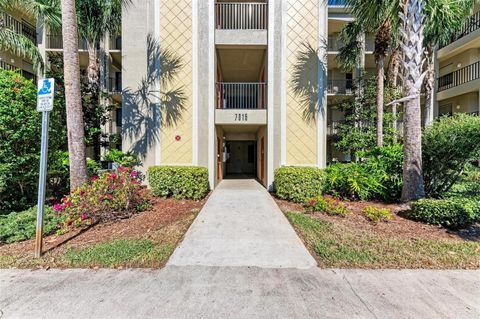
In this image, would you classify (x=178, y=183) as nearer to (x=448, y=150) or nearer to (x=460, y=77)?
(x=448, y=150)

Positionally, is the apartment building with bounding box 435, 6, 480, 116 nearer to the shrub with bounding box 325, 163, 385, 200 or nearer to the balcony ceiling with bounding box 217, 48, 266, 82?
the shrub with bounding box 325, 163, 385, 200

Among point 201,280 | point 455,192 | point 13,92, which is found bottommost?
point 201,280

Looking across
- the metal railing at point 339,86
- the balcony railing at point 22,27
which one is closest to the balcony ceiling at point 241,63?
the metal railing at point 339,86

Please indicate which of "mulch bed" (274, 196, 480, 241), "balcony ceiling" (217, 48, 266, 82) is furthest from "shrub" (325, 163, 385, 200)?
"balcony ceiling" (217, 48, 266, 82)

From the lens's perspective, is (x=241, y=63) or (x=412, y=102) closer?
(x=412, y=102)

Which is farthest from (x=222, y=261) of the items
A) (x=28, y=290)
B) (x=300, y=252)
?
(x=28, y=290)

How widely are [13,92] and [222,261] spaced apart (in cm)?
682

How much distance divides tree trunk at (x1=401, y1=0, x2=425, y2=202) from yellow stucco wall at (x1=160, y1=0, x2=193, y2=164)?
25.4 ft

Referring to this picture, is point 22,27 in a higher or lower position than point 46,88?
higher

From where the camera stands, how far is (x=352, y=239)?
4465 millimetres

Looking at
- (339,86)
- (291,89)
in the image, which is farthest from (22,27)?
(339,86)

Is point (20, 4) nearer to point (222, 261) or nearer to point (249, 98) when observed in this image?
point (249, 98)

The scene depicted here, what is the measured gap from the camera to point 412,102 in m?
6.51

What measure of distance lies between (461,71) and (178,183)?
69.8 ft
